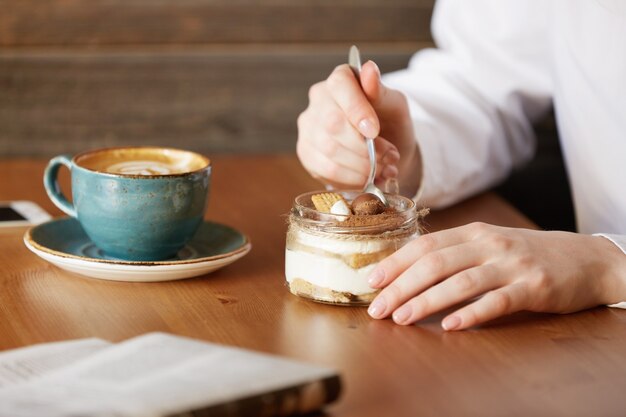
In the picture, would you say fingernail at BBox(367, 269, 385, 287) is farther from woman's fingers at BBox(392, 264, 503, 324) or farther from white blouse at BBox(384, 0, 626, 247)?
white blouse at BBox(384, 0, 626, 247)

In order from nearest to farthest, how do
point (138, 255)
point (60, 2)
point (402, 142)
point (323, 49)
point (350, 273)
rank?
1. point (350, 273)
2. point (138, 255)
3. point (402, 142)
4. point (60, 2)
5. point (323, 49)

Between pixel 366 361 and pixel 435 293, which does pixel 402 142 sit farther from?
pixel 366 361

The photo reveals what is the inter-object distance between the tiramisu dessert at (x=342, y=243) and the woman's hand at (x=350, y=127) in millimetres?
Answer: 165

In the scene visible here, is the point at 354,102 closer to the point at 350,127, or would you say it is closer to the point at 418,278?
the point at 350,127

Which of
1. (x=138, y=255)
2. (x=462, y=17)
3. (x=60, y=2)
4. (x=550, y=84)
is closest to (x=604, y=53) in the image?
(x=550, y=84)

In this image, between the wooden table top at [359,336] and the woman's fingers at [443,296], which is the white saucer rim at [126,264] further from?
the woman's fingers at [443,296]

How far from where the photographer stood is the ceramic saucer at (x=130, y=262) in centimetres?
97

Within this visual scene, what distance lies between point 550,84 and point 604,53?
0.94 feet

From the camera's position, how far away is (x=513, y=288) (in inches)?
35.3

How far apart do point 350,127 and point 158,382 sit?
23.0 inches

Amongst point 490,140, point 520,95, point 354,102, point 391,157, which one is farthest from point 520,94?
point 354,102

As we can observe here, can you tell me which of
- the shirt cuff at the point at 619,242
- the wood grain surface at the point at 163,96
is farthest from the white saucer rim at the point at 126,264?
the wood grain surface at the point at 163,96

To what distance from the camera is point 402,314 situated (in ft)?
2.90

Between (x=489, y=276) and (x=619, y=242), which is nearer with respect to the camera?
(x=489, y=276)
